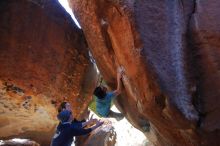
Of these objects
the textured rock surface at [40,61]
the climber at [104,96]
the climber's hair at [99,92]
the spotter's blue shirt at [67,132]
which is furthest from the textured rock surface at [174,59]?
the textured rock surface at [40,61]

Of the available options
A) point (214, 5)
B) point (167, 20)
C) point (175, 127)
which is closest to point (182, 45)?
point (167, 20)

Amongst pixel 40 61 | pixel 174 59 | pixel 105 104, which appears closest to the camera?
pixel 174 59

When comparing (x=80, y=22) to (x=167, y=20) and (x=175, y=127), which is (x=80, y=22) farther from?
(x=175, y=127)

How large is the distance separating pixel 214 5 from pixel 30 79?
471cm

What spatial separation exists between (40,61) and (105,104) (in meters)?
2.01

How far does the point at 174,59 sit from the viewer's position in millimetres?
5984

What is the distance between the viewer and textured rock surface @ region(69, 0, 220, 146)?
5.80 m

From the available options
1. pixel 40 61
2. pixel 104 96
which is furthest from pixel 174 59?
pixel 40 61

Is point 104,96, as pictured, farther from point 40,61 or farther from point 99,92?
point 40,61

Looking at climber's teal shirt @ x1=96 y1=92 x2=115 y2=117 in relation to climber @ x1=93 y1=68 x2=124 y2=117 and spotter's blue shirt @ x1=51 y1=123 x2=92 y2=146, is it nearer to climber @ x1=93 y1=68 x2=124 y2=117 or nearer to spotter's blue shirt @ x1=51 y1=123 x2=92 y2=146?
climber @ x1=93 y1=68 x2=124 y2=117

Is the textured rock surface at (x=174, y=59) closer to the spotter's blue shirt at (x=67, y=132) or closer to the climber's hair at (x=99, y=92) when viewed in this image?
the climber's hair at (x=99, y=92)

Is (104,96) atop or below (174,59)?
below

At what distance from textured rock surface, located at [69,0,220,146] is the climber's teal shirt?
46.5 inches

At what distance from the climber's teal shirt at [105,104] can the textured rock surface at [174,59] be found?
118cm
